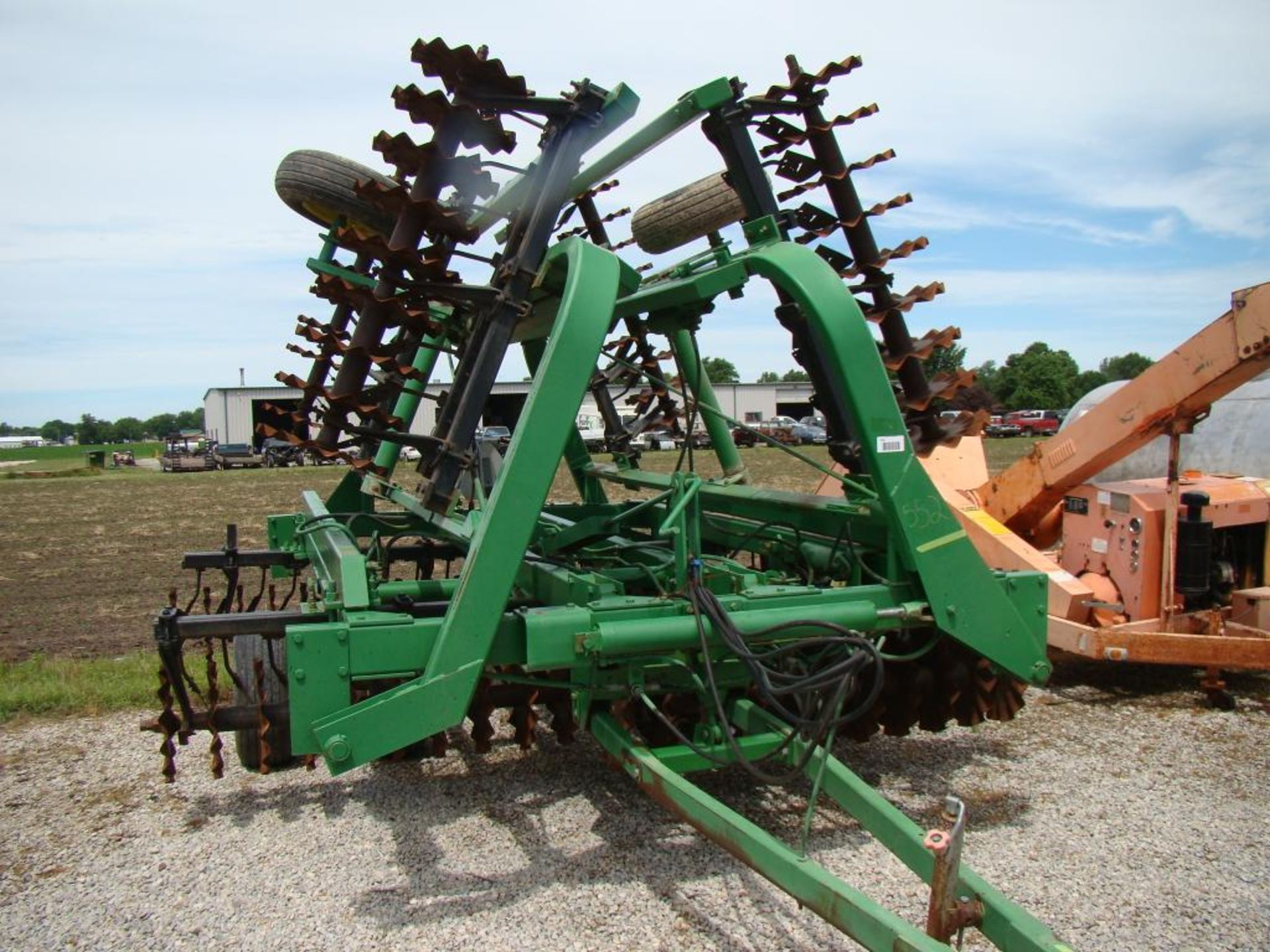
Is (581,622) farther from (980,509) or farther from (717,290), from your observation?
(980,509)

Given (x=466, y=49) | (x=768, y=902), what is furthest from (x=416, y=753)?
(x=466, y=49)

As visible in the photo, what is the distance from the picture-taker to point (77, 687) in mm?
5781

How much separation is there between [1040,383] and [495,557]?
261 ft

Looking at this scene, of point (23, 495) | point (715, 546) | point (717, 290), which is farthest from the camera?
point (23, 495)

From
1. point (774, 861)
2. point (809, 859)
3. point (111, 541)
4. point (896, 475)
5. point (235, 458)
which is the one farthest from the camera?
point (235, 458)

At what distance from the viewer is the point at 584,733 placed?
518 centimetres

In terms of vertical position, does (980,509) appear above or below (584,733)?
above

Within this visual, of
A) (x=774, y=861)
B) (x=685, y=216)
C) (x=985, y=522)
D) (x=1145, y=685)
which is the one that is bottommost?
(x=1145, y=685)

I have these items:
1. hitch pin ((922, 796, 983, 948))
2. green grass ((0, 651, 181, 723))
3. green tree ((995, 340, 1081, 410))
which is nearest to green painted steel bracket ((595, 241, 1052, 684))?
hitch pin ((922, 796, 983, 948))

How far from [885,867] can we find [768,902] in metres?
0.54

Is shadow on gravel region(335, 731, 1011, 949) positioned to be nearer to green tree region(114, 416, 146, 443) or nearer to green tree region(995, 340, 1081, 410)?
green tree region(995, 340, 1081, 410)

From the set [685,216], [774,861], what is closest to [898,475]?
[774,861]

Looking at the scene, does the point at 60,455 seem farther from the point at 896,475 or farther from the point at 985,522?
the point at 896,475

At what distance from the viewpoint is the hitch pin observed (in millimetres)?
2475
